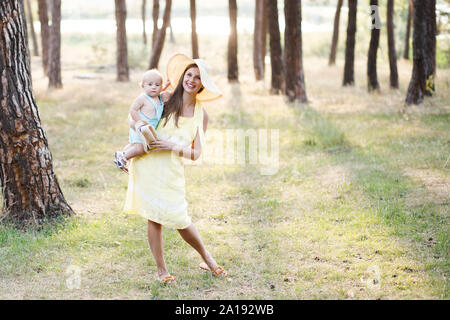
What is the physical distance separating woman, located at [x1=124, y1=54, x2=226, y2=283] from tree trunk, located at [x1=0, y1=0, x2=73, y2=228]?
1.98m

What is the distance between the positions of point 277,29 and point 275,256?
12.6 meters

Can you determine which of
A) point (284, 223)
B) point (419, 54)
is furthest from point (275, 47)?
point (284, 223)

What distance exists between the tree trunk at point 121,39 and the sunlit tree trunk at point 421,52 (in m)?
11.9

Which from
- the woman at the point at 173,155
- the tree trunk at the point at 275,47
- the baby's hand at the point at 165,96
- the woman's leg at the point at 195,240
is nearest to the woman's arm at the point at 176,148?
the woman at the point at 173,155

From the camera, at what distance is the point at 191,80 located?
14.9 ft

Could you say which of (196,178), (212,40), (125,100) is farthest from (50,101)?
(212,40)

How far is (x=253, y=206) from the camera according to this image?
7137 millimetres

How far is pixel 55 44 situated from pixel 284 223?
→ 13.0 metres

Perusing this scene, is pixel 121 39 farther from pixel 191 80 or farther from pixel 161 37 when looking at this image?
pixel 191 80

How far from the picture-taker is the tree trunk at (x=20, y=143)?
19.3 ft

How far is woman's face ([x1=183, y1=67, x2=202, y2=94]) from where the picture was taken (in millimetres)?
4539

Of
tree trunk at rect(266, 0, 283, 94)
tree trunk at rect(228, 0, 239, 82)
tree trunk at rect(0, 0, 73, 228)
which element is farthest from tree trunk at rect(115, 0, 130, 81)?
tree trunk at rect(0, 0, 73, 228)

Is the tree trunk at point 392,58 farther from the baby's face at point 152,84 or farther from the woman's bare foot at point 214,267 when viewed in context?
the baby's face at point 152,84
